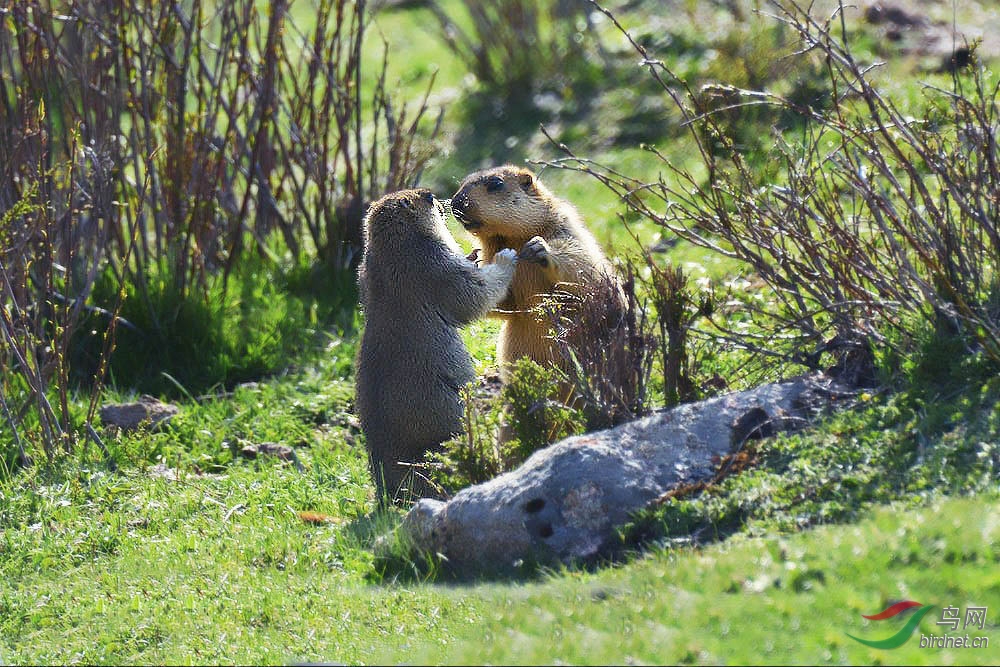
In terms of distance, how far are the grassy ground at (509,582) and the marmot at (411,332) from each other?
1.34 ft

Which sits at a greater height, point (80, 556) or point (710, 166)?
point (710, 166)

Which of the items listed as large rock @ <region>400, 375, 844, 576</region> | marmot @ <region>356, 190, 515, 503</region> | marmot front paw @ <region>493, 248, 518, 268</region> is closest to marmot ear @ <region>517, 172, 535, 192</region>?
marmot front paw @ <region>493, 248, 518, 268</region>

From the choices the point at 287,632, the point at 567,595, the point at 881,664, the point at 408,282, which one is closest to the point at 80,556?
the point at 287,632

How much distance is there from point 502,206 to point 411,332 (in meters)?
0.98

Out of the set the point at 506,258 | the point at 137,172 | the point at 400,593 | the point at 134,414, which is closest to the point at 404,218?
the point at 506,258

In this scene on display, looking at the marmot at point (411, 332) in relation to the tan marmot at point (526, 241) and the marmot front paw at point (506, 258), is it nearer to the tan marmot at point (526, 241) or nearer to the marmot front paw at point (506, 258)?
the marmot front paw at point (506, 258)

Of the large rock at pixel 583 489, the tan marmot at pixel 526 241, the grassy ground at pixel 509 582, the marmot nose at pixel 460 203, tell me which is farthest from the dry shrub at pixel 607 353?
the marmot nose at pixel 460 203

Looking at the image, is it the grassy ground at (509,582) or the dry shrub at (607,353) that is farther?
the dry shrub at (607,353)

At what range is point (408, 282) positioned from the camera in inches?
253

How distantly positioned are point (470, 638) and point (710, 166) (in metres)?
2.85

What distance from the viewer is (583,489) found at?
5.16 meters

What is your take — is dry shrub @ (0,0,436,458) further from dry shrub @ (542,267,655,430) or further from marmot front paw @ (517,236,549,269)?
dry shrub @ (542,267,655,430)

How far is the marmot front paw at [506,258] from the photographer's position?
6664 mm

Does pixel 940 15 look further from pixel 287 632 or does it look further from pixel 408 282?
pixel 287 632
